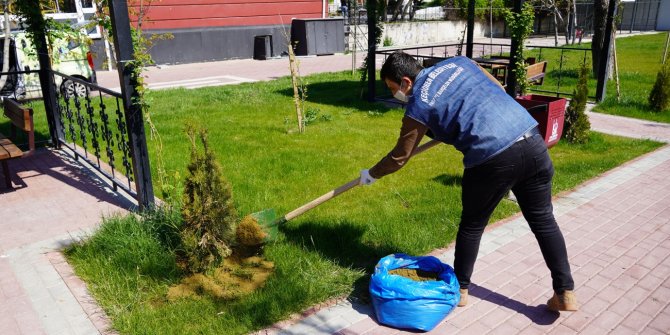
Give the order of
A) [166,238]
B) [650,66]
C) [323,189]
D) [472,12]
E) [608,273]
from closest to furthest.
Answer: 1. [608,273]
2. [166,238]
3. [323,189]
4. [472,12]
5. [650,66]

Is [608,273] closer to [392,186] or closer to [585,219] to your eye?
[585,219]

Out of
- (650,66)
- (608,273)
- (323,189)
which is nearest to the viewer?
(608,273)

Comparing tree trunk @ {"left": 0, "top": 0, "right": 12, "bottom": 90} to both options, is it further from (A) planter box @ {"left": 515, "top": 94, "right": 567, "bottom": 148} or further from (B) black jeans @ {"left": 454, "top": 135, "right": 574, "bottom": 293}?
(B) black jeans @ {"left": 454, "top": 135, "right": 574, "bottom": 293}

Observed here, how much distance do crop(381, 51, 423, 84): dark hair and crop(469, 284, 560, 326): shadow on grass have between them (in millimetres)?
1512

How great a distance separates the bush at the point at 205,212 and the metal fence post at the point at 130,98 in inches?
40.2

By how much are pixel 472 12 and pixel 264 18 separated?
12.0 metres

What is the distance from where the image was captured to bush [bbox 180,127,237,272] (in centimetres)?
334

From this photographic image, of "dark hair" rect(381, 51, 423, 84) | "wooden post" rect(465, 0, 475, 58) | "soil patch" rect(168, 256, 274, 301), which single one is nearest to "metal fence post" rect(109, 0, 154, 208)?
"soil patch" rect(168, 256, 274, 301)

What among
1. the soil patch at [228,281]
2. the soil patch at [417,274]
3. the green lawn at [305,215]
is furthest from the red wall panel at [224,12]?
the soil patch at [417,274]

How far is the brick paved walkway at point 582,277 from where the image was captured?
312 centimetres

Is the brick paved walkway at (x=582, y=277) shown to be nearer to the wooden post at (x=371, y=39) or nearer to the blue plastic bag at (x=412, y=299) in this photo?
the blue plastic bag at (x=412, y=299)

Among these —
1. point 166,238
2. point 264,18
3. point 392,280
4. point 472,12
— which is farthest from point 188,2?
point 392,280

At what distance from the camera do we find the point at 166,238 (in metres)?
3.95

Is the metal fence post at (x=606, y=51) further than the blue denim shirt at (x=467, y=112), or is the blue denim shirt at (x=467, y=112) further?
the metal fence post at (x=606, y=51)
